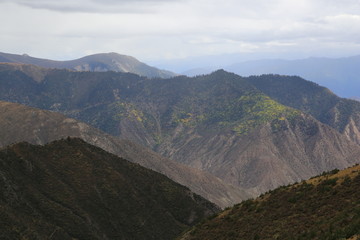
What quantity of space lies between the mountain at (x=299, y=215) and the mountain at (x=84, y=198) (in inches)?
982

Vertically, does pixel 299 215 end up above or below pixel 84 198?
above

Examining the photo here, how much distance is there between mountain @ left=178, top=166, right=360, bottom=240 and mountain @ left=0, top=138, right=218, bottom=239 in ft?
81.8

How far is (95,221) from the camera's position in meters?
75.6

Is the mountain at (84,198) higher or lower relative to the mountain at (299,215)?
lower

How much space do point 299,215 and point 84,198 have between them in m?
47.6

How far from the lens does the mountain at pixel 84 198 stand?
220ft

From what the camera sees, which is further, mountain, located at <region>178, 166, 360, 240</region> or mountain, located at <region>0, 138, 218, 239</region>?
mountain, located at <region>0, 138, 218, 239</region>

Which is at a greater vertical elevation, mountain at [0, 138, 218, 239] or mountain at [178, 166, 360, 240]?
mountain at [178, 166, 360, 240]

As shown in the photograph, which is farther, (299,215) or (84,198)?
(84,198)

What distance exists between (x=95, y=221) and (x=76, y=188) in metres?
8.16

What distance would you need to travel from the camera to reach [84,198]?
3113 inches

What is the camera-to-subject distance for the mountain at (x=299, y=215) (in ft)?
111

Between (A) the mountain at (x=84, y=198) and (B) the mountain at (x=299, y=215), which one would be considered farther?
(A) the mountain at (x=84, y=198)

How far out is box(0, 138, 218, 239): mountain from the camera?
66.9 m
